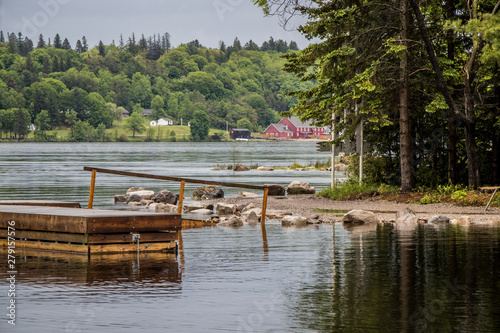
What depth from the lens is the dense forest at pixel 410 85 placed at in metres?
27.7

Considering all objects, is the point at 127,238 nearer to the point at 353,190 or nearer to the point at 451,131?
the point at 353,190

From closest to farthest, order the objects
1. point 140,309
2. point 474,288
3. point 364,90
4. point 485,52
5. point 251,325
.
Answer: point 251,325, point 140,309, point 474,288, point 485,52, point 364,90

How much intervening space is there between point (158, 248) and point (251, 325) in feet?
20.9

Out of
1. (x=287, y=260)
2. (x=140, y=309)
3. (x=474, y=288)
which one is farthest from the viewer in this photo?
(x=287, y=260)

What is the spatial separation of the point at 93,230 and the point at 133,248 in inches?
43.9

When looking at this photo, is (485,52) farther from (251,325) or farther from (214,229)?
(251,325)

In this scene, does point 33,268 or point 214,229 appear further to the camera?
point 214,229

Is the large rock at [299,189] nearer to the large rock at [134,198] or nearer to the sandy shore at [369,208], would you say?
the sandy shore at [369,208]

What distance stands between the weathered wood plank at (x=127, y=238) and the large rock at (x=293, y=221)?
749 cm

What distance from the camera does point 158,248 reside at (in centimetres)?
1531

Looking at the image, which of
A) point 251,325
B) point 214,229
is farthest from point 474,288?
point 214,229

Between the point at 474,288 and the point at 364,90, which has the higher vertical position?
the point at 364,90

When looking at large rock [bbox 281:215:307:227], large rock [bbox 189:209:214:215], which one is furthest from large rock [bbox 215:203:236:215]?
large rock [bbox 281:215:307:227]

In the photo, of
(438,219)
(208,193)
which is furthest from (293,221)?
(208,193)
